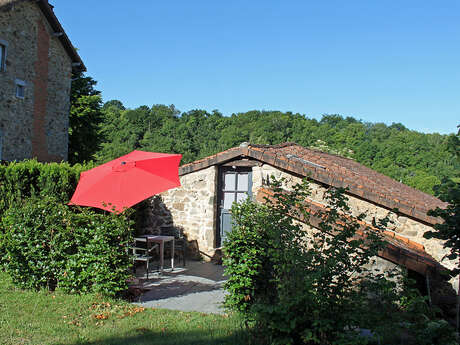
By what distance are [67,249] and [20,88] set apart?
1171 centimetres

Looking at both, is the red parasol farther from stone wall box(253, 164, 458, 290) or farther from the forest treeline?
the forest treeline

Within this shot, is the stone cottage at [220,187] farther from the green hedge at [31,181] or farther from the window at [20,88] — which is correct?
the window at [20,88]

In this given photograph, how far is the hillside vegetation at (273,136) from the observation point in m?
28.5

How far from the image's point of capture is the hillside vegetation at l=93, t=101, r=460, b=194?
28547mm

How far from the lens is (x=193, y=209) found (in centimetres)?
1014

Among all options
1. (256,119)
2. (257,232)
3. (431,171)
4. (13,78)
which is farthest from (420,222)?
(256,119)

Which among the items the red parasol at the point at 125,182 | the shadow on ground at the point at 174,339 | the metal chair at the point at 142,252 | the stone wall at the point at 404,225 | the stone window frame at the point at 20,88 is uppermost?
the stone window frame at the point at 20,88

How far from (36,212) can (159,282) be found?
2682 mm

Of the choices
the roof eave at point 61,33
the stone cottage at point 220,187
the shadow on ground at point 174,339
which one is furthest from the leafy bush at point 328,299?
the roof eave at point 61,33

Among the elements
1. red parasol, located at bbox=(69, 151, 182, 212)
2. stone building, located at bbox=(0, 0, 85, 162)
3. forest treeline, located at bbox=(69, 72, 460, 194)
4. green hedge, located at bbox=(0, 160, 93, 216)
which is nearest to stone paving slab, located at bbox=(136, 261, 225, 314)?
red parasol, located at bbox=(69, 151, 182, 212)

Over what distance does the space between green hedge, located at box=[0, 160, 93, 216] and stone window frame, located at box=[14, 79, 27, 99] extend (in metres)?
7.28

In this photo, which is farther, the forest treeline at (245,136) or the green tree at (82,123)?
the forest treeline at (245,136)

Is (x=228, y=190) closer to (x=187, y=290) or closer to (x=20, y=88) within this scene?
(x=187, y=290)

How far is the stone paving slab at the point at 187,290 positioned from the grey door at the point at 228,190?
1406 mm
